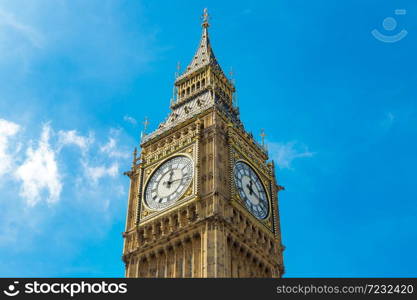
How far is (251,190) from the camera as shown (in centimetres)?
7825

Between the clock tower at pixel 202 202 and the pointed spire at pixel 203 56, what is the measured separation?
731 cm

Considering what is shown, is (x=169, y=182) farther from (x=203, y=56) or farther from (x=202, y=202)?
(x=203, y=56)

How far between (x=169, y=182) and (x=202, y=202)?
6006 mm

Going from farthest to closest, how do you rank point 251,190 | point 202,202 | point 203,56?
point 203,56 → point 251,190 → point 202,202

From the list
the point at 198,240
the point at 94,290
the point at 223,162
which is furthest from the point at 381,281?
the point at 223,162

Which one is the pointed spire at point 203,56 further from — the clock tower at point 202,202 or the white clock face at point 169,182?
the white clock face at point 169,182

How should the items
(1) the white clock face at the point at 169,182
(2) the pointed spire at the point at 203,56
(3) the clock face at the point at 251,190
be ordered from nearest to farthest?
(1) the white clock face at the point at 169,182 < (3) the clock face at the point at 251,190 < (2) the pointed spire at the point at 203,56

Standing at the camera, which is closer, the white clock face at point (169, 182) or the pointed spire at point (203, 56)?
the white clock face at point (169, 182)

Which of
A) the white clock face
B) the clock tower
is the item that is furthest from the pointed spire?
the white clock face

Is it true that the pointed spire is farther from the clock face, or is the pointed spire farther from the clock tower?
the clock face

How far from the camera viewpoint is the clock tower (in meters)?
70.4

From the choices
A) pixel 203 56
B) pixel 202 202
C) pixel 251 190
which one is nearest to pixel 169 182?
pixel 202 202

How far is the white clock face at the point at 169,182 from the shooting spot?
7500cm

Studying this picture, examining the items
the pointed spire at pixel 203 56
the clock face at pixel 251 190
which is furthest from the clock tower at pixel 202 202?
the pointed spire at pixel 203 56
